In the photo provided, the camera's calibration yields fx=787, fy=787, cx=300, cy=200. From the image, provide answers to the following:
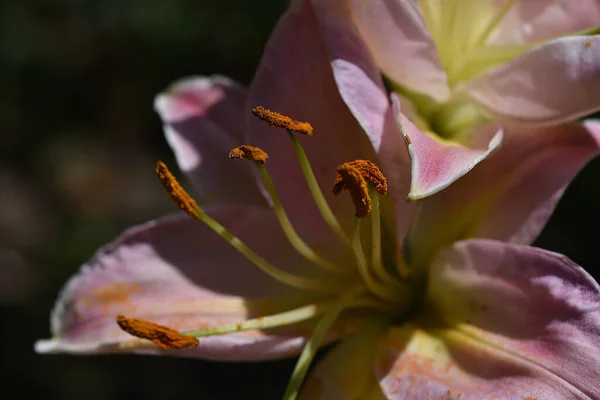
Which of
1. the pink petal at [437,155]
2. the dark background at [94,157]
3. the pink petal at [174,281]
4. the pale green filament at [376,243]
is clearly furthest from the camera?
the dark background at [94,157]

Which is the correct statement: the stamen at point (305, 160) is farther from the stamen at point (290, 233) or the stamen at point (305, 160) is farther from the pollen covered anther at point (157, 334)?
the pollen covered anther at point (157, 334)

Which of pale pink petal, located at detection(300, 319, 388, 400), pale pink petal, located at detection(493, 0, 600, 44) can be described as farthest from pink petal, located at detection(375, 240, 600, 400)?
pale pink petal, located at detection(493, 0, 600, 44)

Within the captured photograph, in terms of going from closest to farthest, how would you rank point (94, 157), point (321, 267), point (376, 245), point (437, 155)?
point (437, 155)
point (376, 245)
point (321, 267)
point (94, 157)

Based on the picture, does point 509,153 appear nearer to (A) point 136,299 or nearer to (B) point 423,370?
(B) point 423,370

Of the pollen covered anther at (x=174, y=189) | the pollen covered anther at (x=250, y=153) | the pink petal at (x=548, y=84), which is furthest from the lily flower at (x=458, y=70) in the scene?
the pollen covered anther at (x=174, y=189)

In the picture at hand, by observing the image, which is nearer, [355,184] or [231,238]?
[355,184]

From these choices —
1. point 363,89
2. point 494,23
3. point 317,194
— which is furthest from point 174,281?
point 494,23

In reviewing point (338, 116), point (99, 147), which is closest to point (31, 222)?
point (99, 147)

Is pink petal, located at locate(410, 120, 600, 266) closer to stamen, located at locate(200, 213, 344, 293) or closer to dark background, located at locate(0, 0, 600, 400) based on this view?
stamen, located at locate(200, 213, 344, 293)

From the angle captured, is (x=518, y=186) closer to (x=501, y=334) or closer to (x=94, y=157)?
(x=501, y=334)
